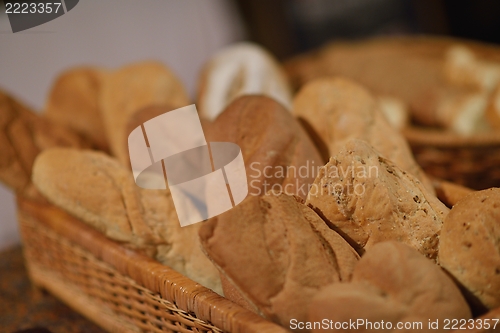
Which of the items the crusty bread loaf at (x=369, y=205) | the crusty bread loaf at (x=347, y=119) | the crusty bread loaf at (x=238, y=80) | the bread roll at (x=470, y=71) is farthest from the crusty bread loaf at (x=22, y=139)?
the bread roll at (x=470, y=71)

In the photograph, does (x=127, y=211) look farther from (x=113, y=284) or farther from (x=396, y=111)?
(x=396, y=111)

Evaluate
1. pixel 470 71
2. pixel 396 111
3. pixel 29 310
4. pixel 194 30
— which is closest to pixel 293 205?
pixel 29 310

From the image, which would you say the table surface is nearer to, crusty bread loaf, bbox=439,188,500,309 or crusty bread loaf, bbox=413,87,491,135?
crusty bread loaf, bbox=439,188,500,309

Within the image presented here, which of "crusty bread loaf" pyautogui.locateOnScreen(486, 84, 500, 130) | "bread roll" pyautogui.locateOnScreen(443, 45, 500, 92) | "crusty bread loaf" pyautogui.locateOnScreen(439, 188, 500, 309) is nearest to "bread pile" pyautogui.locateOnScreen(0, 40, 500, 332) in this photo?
"crusty bread loaf" pyautogui.locateOnScreen(439, 188, 500, 309)

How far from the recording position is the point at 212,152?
880 mm

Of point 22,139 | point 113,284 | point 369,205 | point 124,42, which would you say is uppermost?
point 124,42

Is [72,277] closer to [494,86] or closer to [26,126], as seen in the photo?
[26,126]

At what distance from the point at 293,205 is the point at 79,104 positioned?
0.94 metres

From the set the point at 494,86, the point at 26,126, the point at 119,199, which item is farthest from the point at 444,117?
the point at 26,126

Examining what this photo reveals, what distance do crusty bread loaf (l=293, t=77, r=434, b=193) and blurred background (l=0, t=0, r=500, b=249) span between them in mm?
580

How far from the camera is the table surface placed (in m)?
0.99

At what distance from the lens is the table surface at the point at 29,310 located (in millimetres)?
994

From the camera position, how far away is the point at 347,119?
1.01 meters

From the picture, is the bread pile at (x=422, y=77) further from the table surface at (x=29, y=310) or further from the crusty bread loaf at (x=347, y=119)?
the table surface at (x=29, y=310)
